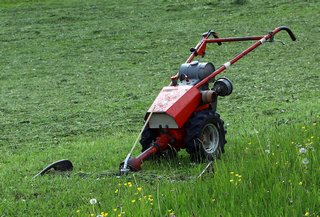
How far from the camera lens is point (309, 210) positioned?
368cm

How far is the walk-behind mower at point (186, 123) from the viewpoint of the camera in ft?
20.5

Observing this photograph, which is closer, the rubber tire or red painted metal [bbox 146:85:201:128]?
red painted metal [bbox 146:85:201:128]

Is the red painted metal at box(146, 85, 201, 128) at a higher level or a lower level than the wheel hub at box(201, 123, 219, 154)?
higher

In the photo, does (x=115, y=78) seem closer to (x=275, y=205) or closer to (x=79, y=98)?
(x=79, y=98)

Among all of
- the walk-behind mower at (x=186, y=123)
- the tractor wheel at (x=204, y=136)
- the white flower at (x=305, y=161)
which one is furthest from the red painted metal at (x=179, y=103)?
the white flower at (x=305, y=161)

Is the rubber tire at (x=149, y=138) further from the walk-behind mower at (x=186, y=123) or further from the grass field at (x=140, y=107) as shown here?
the grass field at (x=140, y=107)

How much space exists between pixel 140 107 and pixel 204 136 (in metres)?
4.67

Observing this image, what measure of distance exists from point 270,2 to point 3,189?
67.4 feet

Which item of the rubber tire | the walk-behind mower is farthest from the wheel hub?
the rubber tire

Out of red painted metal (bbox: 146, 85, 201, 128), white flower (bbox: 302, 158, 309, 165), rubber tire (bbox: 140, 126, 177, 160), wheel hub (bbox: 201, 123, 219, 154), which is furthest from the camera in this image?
rubber tire (bbox: 140, 126, 177, 160)

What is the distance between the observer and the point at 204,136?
6520 mm

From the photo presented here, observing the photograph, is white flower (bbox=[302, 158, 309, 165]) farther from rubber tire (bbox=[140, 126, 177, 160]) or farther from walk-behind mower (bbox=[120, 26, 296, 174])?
rubber tire (bbox=[140, 126, 177, 160])

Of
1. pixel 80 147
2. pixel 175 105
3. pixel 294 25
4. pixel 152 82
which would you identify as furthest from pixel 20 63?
pixel 175 105

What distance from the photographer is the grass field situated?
168 inches
